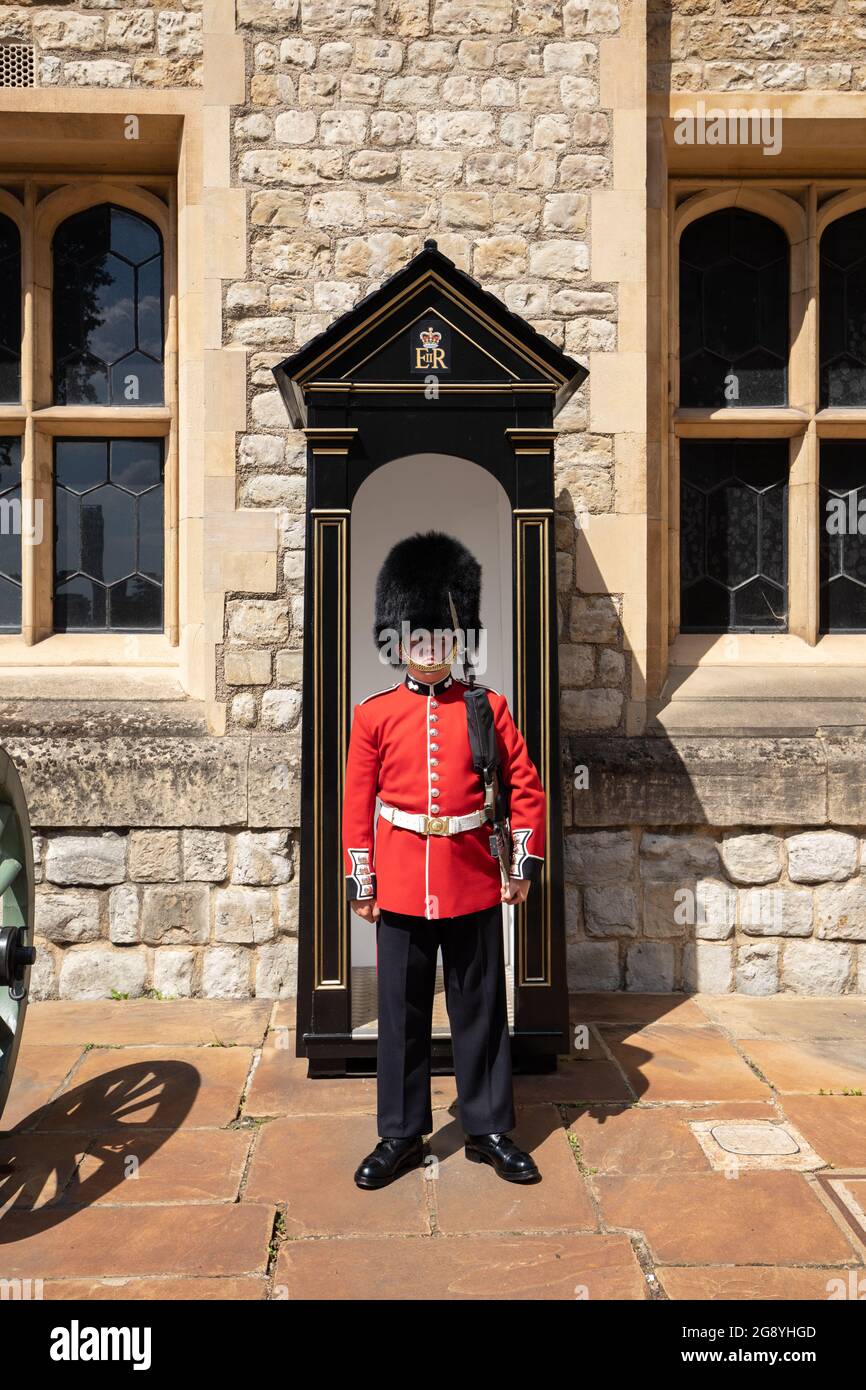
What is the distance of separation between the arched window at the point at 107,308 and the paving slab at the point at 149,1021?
8.76 ft

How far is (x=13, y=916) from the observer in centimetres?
292

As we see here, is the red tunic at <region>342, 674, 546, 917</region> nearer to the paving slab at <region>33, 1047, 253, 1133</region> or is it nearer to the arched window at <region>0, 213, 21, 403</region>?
the paving slab at <region>33, 1047, 253, 1133</region>

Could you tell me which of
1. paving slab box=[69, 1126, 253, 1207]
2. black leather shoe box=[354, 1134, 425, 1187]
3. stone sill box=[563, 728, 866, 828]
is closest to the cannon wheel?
paving slab box=[69, 1126, 253, 1207]

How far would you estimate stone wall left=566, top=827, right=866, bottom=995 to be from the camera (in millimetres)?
4293

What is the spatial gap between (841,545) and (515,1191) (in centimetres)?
339

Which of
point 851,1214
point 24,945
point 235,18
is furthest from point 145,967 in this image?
point 235,18

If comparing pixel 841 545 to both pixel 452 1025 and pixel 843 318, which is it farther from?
pixel 452 1025

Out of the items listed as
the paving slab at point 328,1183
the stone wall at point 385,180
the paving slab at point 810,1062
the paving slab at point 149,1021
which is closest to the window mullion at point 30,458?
the stone wall at point 385,180

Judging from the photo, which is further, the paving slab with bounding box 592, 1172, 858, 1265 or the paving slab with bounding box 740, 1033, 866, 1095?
the paving slab with bounding box 740, 1033, 866, 1095

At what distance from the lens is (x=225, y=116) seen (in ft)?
14.0

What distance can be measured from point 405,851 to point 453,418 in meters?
1.43

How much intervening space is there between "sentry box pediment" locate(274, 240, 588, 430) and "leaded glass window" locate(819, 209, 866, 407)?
2122 mm

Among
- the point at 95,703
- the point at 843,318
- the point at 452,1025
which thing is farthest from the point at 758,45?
the point at 452,1025
